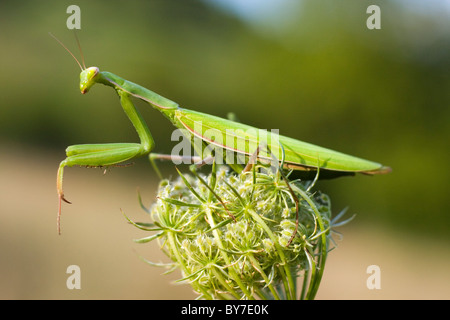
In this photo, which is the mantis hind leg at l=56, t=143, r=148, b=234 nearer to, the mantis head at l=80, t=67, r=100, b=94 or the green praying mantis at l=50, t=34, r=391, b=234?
the green praying mantis at l=50, t=34, r=391, b=234

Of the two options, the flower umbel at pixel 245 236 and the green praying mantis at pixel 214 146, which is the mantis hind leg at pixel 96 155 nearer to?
the green praying mantis at pixel 214 146

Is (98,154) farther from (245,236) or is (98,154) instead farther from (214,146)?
(245,236)

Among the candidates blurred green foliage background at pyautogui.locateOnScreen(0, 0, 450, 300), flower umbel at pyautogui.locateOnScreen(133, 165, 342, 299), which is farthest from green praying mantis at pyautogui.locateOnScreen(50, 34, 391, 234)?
blurred green foliage background at pyautogui.locateOnScreen(0, 0, 450, 300)

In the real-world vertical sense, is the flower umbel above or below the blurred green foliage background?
below

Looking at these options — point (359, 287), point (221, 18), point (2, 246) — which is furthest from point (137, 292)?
point (221, 18)

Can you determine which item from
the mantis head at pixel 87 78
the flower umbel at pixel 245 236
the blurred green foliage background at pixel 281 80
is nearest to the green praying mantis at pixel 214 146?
the mantis head at pixel 87 78

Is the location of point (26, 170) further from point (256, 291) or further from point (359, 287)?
point (256, 291)
